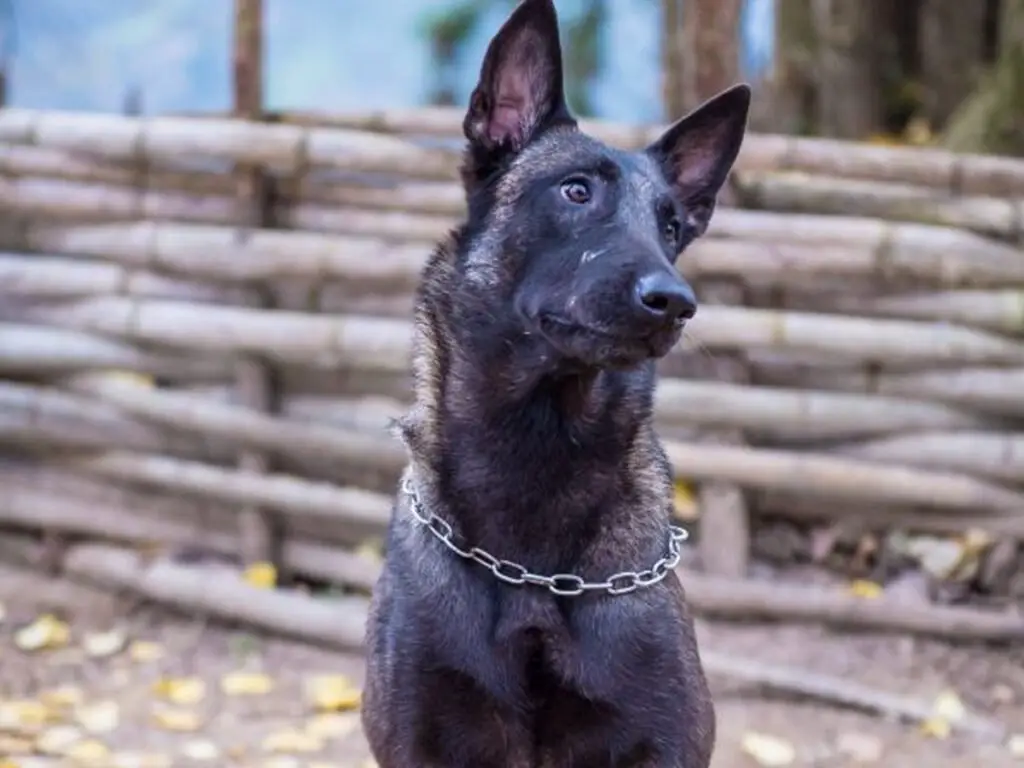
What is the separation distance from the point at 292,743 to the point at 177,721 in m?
0.41

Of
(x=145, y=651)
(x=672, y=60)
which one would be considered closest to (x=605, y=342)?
(x=145, y=651)

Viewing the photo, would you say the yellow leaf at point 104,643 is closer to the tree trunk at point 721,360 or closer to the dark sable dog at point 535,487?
the tree trunk at point 721,360

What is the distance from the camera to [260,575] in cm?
507

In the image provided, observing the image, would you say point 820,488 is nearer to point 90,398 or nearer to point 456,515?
point 456,515

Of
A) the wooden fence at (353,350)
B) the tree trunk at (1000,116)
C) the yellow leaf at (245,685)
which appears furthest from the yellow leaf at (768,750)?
the tree trunk at (1000,116)

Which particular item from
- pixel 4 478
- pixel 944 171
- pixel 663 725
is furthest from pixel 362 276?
pixel 663 725

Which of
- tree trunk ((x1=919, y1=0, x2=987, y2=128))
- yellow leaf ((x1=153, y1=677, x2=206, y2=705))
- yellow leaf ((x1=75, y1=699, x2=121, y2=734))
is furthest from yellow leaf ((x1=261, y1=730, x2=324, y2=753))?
tree trunk ((x1=919, y1=0, x2=987, y2=128))

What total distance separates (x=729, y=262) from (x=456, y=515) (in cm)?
227

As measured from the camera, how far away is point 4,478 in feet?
17.4

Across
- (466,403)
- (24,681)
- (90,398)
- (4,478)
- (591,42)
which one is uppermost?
(591,42)

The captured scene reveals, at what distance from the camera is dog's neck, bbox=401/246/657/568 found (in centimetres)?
271

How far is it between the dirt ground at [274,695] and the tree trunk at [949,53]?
4283 mm

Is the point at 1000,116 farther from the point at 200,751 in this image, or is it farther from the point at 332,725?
the point at 200,751

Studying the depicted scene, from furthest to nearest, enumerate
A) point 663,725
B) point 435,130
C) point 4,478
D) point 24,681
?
point 4,478, point 435,130, point 24,681, point 663,725
